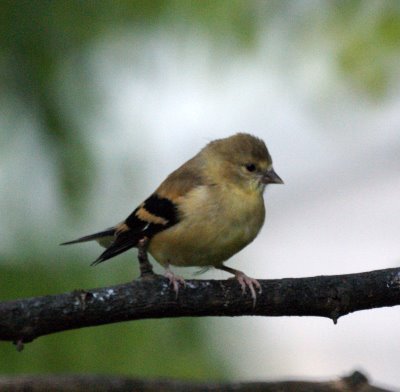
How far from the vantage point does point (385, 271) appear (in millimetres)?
4645

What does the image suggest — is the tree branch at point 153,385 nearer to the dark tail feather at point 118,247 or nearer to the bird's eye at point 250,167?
the dark tail feather at point 118,247

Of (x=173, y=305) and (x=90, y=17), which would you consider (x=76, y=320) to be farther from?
(x=90, y=17)

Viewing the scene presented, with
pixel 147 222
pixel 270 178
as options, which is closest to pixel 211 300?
pixel 147 222

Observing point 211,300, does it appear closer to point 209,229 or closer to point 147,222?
point 209,229

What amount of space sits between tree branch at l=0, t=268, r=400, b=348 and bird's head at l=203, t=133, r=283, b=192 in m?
1.26

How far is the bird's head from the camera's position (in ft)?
19.2

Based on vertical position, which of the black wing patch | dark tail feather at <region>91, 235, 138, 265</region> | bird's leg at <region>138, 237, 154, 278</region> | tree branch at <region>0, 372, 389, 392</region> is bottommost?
tree branch at <region>0, 372, 389, 392</region>

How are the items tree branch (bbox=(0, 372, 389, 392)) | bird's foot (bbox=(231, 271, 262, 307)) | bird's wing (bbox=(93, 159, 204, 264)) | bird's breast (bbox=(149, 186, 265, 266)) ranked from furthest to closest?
bird's wing (bbox=(93, 159, 204, 264)), bird's breast (bbox=(149, 186, 265, 266)), bird's foot (bbox=(231, 271, 262, 307)), tree branch (bbox=(0, 372, 389, 392))

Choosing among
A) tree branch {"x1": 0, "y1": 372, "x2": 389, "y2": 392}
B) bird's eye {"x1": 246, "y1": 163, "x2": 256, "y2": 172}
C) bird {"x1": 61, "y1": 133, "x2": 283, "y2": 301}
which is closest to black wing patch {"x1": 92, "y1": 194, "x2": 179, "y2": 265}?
bird {"x1": 61, "y1": 133, "x2": 283, "y2": 301}

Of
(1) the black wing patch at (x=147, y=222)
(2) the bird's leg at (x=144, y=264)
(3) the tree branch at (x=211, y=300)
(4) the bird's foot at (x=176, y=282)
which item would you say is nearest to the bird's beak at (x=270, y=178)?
(1) the black wing patch at (x=147, y=222)

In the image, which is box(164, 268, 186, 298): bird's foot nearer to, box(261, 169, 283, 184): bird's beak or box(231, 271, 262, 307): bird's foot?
box(231, 271, 262, 307): bird's foot

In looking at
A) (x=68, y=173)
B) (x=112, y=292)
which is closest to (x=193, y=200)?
(x=68, y=173)

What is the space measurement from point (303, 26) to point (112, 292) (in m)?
2.49

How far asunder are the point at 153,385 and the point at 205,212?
4.70 feet
